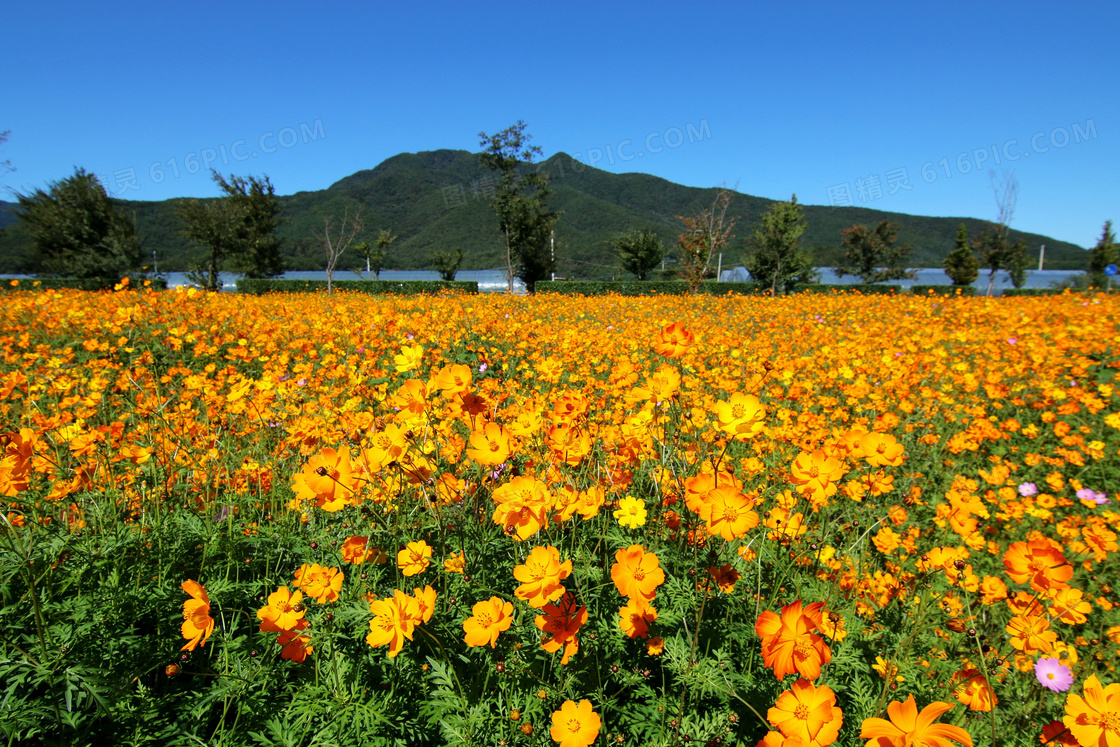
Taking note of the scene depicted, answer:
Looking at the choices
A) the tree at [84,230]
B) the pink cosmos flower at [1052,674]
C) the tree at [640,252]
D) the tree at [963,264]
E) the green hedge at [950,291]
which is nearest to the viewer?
the pink cosmos flower at [1052,674]

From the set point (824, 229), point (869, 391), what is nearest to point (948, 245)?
point (824, 229)

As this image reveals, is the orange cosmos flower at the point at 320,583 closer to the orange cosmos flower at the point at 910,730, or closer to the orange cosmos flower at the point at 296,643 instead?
the orange cosmos flower at the point at 296,643

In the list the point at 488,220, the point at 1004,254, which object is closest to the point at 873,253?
the point at 1004,254

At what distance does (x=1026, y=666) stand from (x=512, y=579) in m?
1.78

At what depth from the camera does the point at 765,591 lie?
5.29 feet

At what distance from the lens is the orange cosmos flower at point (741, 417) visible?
1043 mm

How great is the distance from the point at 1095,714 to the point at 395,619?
1238mm

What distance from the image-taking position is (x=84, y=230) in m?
19.9

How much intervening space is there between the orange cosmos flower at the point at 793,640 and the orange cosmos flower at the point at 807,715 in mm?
29

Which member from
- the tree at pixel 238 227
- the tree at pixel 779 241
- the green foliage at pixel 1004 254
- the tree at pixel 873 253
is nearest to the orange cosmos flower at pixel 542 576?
the tree at pixel 779 241

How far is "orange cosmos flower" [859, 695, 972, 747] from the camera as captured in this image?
2.26 ft

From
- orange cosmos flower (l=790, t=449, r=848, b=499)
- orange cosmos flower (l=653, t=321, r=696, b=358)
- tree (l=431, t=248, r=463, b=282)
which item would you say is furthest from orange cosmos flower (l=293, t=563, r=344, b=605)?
tree (l=431, t=248, r=463, b=282)

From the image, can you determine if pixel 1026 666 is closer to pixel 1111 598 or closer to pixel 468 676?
pixel 1111 598

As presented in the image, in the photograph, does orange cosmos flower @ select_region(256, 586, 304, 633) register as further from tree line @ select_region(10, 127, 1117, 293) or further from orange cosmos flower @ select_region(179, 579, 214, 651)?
tree line @ select_region(10, 127, 1117, 293)
